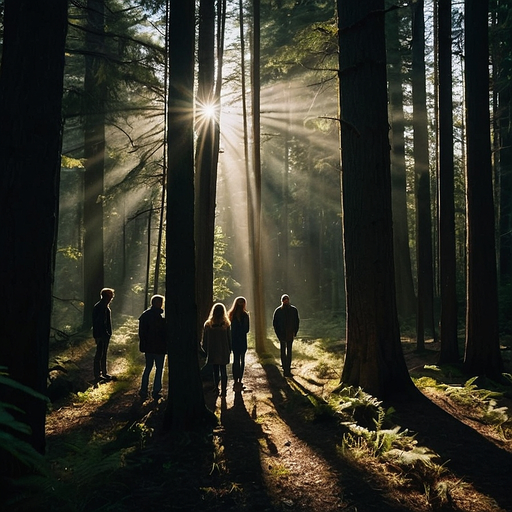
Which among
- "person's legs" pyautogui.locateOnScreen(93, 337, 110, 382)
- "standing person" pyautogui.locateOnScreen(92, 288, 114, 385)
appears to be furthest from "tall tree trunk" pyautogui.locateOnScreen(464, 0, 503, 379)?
"person's legs" pyautogui.locateOnScreen(93, 337, 110, 382)

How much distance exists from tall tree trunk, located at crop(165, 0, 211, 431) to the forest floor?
0.51 metres

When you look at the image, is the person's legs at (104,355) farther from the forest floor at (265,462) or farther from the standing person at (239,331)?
the standing person at (239,331)

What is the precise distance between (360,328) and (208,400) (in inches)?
138

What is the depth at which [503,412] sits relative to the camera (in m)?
7.50

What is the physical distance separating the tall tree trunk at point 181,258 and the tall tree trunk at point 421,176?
405 inches

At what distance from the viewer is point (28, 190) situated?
15.6ft

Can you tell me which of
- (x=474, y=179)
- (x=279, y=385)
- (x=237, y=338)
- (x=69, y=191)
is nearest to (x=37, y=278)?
(x=237, y=338)

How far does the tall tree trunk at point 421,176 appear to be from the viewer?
16.8m

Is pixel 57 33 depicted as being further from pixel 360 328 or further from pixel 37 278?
pixel 360 328

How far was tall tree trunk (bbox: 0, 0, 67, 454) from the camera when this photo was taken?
468 centimetres

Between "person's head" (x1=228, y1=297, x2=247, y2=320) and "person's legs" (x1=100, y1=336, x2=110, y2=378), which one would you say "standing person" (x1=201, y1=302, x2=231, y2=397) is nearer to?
"person's head" (x1=228, y1=297, x2=247, y2=320)

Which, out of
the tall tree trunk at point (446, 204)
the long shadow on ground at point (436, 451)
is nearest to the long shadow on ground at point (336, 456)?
the long shadow on ground at point (436, 451)

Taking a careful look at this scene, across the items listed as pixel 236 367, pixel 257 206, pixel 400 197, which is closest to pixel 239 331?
pixel 236 367

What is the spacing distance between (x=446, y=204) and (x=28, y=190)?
36.6 feet
